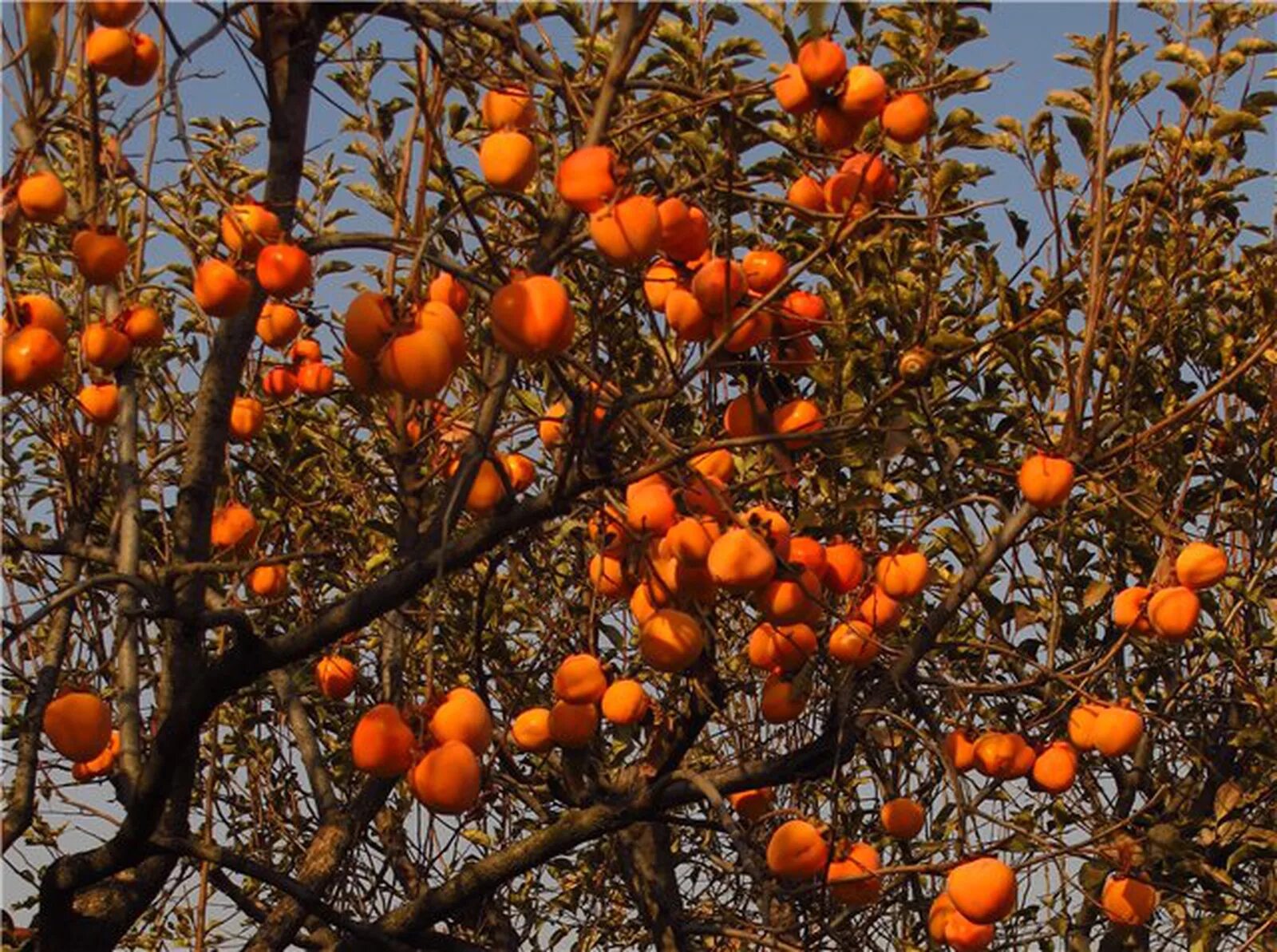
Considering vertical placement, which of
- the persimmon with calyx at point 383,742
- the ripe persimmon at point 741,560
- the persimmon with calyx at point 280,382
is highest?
the persimmon with calyx at point 280,382

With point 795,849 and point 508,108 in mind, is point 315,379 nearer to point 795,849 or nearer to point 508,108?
point 508,108

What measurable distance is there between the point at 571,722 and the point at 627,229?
4.39 ft

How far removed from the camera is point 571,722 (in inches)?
148

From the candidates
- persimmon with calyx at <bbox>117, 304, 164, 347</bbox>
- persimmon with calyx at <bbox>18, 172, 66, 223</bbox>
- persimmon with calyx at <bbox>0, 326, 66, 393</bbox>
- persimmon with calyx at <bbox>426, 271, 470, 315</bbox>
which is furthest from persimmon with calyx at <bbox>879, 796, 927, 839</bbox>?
persimmon with calyx at <bbox>18, 172, 66, 223</bbox>

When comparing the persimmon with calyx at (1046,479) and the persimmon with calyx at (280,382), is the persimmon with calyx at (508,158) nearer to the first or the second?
the persimmon with calyx at (1046,479)

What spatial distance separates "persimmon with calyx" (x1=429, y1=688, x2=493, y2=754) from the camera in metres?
3.12

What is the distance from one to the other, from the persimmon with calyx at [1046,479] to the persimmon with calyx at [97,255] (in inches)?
79.1

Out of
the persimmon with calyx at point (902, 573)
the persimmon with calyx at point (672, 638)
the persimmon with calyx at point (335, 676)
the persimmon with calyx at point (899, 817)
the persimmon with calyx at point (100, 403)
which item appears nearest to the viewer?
the persimmon with calyx at point (672, 638)

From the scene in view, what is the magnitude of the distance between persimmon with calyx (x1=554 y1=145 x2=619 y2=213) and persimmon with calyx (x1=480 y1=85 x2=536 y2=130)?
0.97 ft

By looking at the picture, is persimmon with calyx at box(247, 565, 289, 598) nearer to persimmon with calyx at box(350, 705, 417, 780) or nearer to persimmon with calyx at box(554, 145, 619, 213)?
persimmon with calyx at box(350, 705, 417, 780)

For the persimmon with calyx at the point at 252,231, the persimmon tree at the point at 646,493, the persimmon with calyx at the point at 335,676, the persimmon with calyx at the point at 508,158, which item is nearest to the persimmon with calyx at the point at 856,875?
Result: the persimmon tree at the point at 646,493

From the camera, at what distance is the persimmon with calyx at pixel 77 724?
11.6 feet

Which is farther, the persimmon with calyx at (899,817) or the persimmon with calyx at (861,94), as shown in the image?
the persimmon with calyx at (899,817)

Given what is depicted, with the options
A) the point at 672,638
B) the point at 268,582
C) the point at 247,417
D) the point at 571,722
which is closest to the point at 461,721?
the point at 672,638
